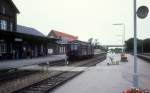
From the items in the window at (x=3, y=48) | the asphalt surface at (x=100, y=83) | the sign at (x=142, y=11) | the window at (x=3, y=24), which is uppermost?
the window at (x=3, y=24)

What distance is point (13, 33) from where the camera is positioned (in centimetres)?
4525

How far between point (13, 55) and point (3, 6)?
10593 millimetres

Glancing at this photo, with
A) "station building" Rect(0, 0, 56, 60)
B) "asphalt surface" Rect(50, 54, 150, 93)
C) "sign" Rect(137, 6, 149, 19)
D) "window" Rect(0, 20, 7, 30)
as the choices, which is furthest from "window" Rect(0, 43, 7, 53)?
"sign" Rect(137, 6, 149, 19)

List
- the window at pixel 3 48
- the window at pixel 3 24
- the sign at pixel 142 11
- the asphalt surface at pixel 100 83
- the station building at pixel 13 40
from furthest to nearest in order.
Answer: the window at pixel 3 24
the window at pixel 3 48
the station building at pixel 13 40
the asphalt surface at pixel 100 83
the sign at pixel 142 11

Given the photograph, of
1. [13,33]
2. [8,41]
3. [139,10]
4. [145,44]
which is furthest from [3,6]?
[145,44]

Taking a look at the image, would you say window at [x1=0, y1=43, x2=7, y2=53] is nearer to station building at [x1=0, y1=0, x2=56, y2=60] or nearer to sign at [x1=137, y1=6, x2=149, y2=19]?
station building at [x1=0, y1=0, x2=56, y2=60]

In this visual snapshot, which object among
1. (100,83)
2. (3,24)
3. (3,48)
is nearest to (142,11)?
(100,83)

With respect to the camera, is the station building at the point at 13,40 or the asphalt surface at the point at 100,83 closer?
the asphalt surface at the point at 100,83

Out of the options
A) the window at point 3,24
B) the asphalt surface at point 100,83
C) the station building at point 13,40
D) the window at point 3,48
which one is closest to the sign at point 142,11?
the asphalt surface at point 100,83

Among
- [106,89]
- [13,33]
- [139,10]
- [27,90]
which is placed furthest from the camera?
[13,33]

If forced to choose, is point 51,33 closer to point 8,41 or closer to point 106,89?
point 8,41

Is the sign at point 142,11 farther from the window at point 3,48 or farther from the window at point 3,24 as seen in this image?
the window at point 3,24

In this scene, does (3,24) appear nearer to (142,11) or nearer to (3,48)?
(3,48)

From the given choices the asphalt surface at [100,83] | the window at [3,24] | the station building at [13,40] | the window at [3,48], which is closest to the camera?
the asphalt surface at [100,83]
